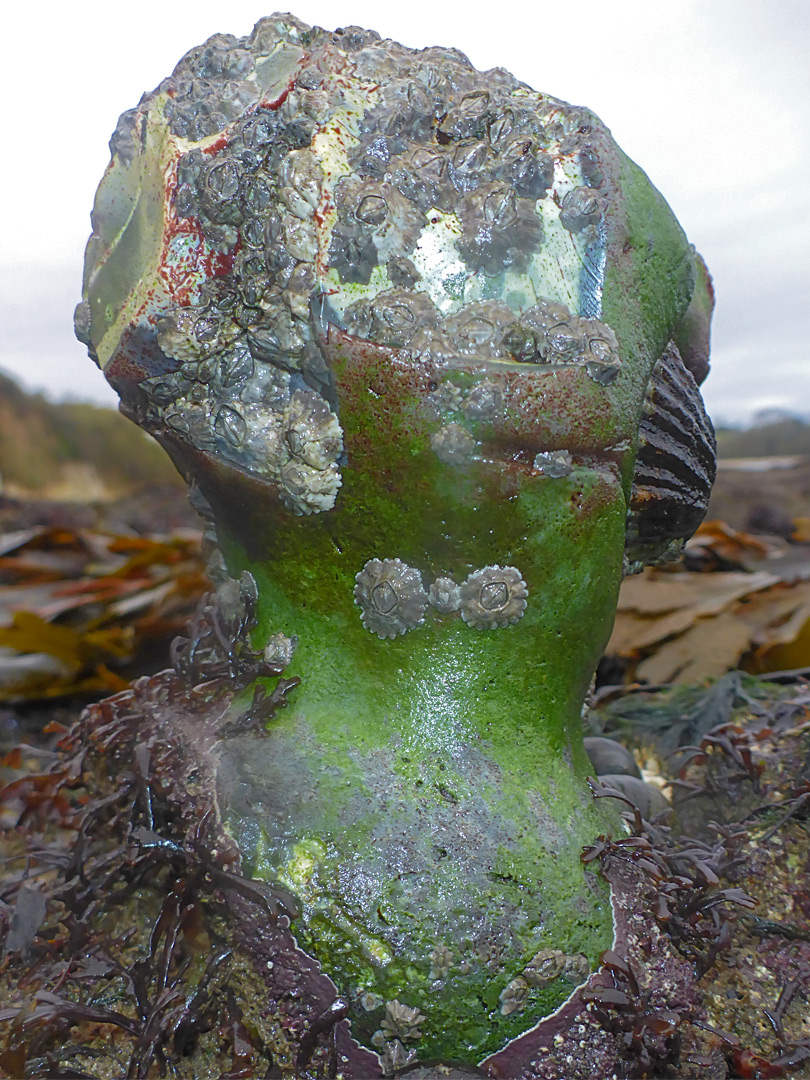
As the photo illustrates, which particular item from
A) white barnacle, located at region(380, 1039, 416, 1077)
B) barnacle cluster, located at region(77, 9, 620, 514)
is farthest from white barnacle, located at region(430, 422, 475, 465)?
white barnacle, located at region(380, 1039, 416, 1077)

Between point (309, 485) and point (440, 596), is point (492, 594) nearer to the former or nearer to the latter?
point (440, 596)

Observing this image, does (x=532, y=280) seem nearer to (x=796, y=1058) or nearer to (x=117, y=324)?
(x=117, y=324)

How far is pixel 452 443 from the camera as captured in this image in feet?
3.62

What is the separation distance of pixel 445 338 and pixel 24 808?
4.04 feet

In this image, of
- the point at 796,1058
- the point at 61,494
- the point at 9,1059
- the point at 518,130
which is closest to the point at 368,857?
the point at 9,1059

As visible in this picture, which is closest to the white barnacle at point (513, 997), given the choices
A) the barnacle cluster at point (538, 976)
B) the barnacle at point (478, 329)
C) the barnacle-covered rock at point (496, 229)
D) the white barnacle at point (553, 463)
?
the barnacle cluster at point (538, 976)

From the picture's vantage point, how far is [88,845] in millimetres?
1326

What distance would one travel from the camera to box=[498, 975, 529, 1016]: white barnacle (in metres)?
1.06

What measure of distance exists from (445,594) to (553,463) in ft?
0.82

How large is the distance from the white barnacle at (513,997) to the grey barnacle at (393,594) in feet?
1.65

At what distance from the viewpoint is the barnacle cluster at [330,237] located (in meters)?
1.11

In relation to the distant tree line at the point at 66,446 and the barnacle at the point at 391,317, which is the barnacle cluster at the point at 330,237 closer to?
the barnacle at the point at 391,317

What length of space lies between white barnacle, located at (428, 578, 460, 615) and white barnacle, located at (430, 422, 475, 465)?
0.62ft

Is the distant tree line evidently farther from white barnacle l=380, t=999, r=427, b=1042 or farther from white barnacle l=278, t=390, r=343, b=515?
white barnacle l=380, t=999, r=427, b=1042
